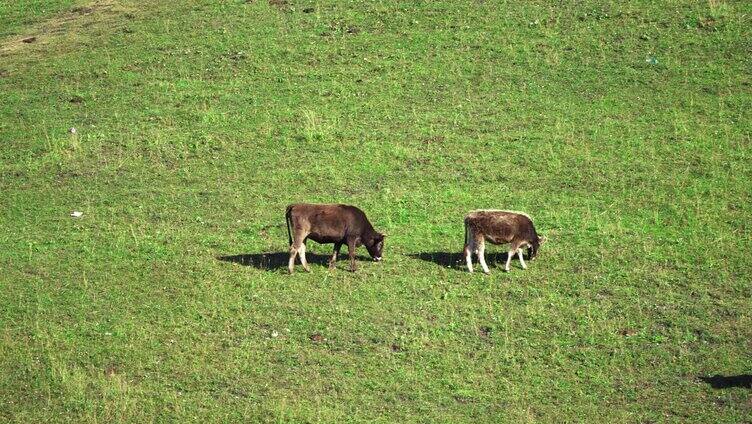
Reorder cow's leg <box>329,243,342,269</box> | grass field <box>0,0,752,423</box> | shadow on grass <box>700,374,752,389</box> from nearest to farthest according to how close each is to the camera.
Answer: shadow on grass <box>700,374,752,389</box>
grass field <box>0,0,752,423</box>
cow's leg <box>329,243,342,269</box>

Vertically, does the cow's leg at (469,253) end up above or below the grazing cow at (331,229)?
below

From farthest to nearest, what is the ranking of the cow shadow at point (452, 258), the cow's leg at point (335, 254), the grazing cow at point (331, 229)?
the cow shadow at point (452, 258) < the cow's leg at point (335, 254) < the grazing cow at point (331, 229)

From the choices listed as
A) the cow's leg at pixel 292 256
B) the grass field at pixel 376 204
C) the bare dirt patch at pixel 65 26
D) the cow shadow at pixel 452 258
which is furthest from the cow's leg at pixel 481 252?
the bare dirt patch at pixel 65 26

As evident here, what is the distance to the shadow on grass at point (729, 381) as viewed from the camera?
19.6 metres

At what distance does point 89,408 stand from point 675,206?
552 inches

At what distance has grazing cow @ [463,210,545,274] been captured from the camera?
23.8 m

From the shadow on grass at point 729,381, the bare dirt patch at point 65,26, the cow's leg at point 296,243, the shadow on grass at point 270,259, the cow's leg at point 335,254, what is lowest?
the shadow on grass at point 729,381

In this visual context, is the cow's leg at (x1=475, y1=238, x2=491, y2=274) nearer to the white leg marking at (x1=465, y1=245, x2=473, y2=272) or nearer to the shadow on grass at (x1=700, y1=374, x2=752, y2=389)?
the white leg marking at (x1=465, y1=245, x2=473, y2=272)

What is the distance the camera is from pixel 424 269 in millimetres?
24000

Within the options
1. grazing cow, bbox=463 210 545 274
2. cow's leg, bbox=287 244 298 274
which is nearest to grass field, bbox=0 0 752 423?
cow's leg, bbox=287 244 298 274

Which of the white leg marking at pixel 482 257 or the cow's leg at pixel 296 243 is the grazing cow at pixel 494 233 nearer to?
the white leg marking at pixel 482 257

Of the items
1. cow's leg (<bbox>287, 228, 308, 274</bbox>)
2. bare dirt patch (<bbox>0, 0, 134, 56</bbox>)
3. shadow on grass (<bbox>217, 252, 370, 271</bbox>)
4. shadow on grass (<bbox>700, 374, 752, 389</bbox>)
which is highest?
bare dirt patch (<bbox>0, 0, 134, 56</bbox>)

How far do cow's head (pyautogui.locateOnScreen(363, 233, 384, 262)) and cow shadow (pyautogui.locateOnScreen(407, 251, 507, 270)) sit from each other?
28.7 inches

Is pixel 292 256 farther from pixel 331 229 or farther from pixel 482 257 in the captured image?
pixel 482 257
